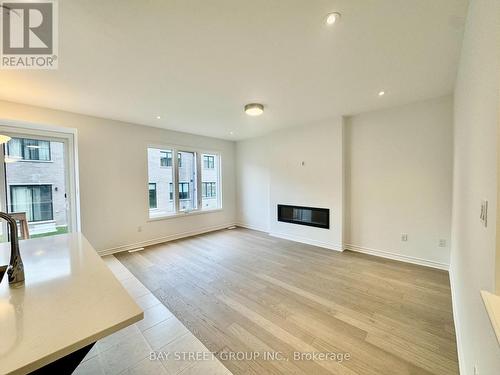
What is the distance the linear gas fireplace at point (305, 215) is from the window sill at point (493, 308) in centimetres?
343

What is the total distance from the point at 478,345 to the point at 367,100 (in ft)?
9.99

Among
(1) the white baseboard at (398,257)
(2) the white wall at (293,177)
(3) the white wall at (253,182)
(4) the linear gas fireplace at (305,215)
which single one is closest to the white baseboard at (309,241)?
(2) the white wall at (293,177)

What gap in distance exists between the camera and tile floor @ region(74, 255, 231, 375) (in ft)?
5.15

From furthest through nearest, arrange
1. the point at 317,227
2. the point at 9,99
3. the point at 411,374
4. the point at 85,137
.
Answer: the point at 317,227 → the point at 85,137 → the point at 9,99 → the point at 411,374

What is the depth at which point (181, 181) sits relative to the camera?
5168mm

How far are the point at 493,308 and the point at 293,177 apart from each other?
407 centimetres

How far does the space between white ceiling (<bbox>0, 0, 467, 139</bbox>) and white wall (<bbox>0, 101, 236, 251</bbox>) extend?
273mm

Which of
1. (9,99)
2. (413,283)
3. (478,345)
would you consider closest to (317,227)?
(413,283)

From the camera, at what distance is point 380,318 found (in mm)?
2086

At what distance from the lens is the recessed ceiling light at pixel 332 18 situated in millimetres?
1496

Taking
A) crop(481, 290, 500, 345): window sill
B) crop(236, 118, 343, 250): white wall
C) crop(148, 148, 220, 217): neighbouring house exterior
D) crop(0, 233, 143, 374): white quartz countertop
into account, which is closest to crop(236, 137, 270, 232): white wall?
crop(236, 118, 343, 250): white wall

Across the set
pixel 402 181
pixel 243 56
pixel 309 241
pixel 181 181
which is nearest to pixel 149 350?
pixel 243 56

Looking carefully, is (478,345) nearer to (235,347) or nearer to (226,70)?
(235,347)

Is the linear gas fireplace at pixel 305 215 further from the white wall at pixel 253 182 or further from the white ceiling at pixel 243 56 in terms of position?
the white ceiling at pixel 243 56
